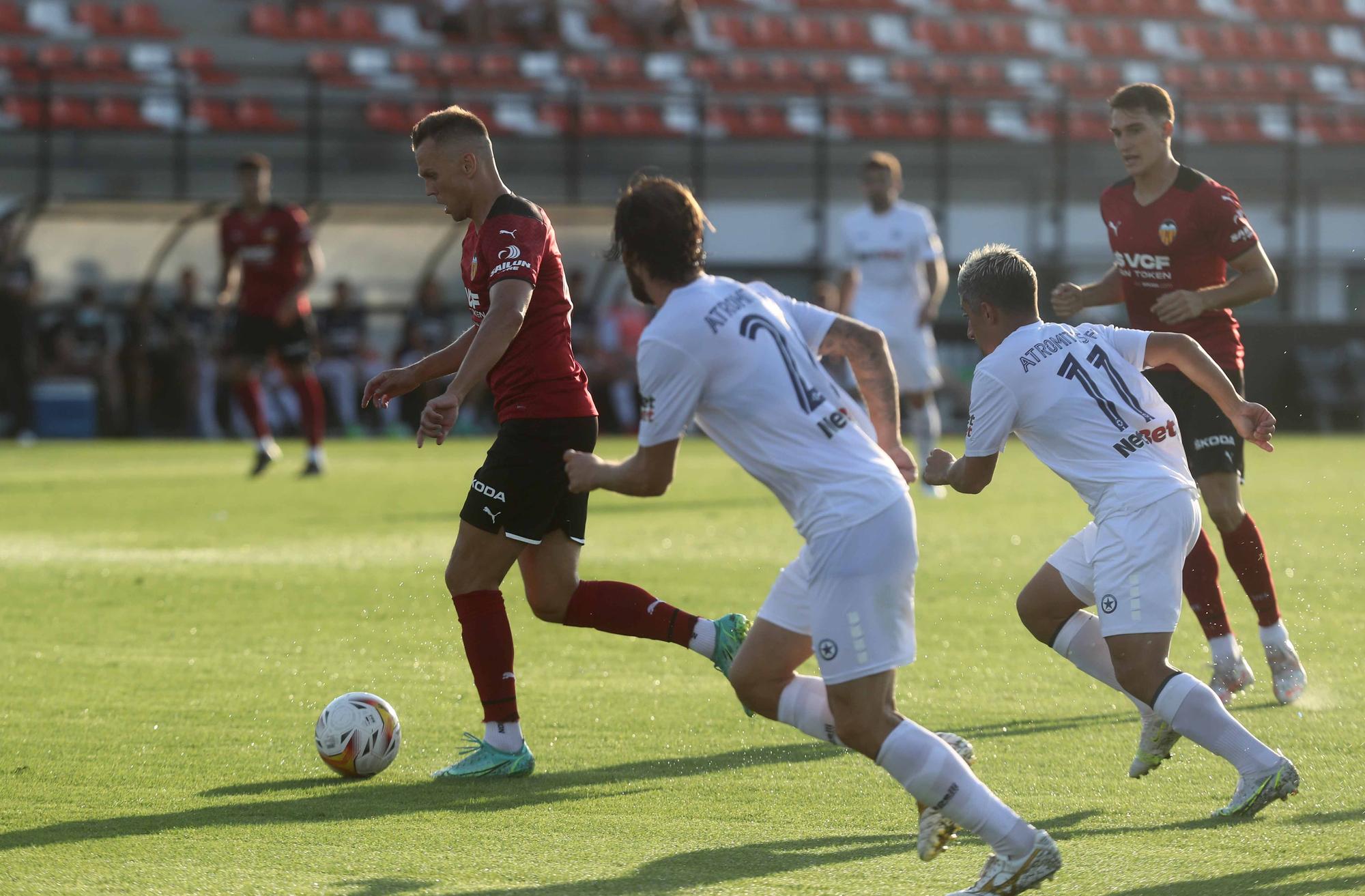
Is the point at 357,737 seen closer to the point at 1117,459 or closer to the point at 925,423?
the point at 1117,459

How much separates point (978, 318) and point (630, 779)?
1.61 meters

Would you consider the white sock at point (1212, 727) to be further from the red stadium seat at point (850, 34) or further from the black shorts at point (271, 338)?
the red stadium seat at point (850, 34)

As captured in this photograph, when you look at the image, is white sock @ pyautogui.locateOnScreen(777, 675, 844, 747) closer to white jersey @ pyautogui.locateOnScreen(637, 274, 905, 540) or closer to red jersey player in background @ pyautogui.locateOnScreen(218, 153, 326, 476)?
white jersey @ pyautogui.locateOnScreen(637, 274, 905, 540)

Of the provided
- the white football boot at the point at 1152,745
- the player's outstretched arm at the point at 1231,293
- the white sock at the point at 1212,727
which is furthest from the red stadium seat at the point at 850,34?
the white sock at the point at 1212,727

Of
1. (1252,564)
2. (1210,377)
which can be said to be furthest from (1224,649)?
(1210,377)

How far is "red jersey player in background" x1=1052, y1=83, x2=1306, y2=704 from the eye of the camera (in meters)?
6.07

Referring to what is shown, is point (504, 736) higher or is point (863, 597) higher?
point (863, 597)

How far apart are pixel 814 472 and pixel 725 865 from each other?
0.96 metres

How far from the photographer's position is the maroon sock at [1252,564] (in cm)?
625

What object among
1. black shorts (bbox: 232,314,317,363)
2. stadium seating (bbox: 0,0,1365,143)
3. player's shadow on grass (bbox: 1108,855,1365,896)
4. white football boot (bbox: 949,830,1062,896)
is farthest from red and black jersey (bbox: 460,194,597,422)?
stadium seating (bbox: 0,0,1365,143)

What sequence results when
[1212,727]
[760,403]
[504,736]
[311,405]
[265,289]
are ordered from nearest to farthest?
[760,403] → [1212,727] → [504,736] → [265,289] → [311,405]

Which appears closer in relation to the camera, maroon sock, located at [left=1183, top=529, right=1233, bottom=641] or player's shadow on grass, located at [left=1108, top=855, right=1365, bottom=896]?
player's shadow on grass, located at [left=1108, top=855, right=1365, bottom=896]

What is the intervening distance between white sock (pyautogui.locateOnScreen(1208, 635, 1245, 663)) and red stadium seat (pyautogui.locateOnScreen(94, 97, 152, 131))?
2042 centimetres

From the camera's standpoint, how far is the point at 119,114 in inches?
949
